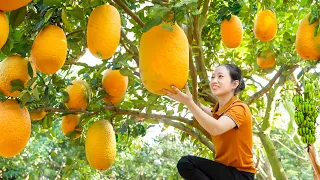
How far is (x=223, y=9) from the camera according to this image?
190cm

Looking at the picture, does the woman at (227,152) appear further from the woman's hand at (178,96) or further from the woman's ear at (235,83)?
the woman's hand at (178,96)

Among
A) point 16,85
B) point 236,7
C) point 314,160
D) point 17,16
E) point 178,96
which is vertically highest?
point 236,7

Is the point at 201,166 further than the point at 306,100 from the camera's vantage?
No

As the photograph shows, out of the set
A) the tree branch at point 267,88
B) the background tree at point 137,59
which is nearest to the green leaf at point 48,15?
the background tree at point 137,59

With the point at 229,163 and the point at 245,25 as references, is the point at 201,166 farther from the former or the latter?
the point at 245,25

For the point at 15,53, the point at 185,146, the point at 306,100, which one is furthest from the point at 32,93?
the point at 185,146

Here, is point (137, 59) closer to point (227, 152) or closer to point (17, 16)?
point (227, 152)

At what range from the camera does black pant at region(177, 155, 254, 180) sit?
6.15 feet

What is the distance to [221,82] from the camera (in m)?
1.95

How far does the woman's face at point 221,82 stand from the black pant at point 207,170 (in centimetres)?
34

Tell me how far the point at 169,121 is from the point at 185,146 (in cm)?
568

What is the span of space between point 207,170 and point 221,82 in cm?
43

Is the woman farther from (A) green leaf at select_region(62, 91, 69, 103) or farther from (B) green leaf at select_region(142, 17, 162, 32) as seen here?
(B) green leaf at select_region(142, 17, 162, 32)

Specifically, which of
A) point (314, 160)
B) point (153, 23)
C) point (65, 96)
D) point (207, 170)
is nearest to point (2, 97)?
point (65, 96)
